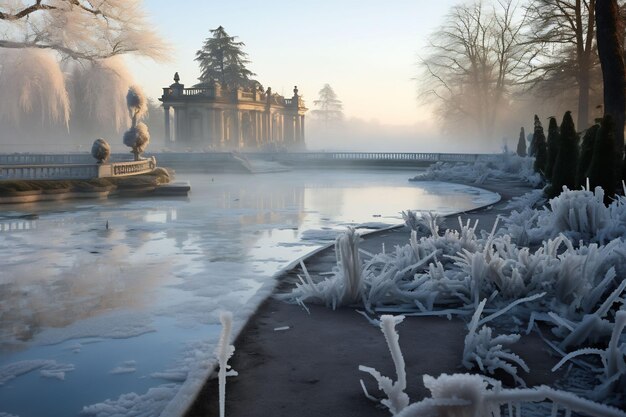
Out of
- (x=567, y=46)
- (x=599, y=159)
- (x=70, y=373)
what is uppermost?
(x=567, y=46)

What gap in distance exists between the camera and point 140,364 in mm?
5340

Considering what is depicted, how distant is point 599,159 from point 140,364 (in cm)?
1059

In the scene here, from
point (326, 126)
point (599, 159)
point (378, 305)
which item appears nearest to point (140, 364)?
point (378, 305)

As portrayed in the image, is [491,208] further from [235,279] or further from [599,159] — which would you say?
[235,279]

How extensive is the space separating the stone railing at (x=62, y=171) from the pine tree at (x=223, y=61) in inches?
2059

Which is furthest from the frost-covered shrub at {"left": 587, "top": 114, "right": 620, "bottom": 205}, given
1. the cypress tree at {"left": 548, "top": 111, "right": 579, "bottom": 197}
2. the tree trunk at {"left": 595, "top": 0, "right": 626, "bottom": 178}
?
the tree trunk at {"left": 595, "top": 0, "right": 626, "bottom": 178}

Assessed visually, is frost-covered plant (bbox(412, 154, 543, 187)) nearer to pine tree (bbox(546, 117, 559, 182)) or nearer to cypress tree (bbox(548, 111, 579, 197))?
pine tree (bbox(546, 117, 559, 182))

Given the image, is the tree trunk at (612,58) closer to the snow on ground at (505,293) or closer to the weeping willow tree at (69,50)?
the snow on ground at (505,293)

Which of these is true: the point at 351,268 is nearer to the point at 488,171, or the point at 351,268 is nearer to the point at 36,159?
the point at 488,171

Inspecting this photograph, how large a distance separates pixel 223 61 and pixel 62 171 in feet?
A: 187

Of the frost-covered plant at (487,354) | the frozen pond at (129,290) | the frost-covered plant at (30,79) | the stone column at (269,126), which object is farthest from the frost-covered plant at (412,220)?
the stone column at (269,126)

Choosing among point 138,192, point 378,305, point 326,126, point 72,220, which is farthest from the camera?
point 326,126

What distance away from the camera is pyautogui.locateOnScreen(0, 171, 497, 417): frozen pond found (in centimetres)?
484

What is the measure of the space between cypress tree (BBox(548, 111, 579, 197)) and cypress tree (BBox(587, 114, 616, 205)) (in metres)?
3.25
